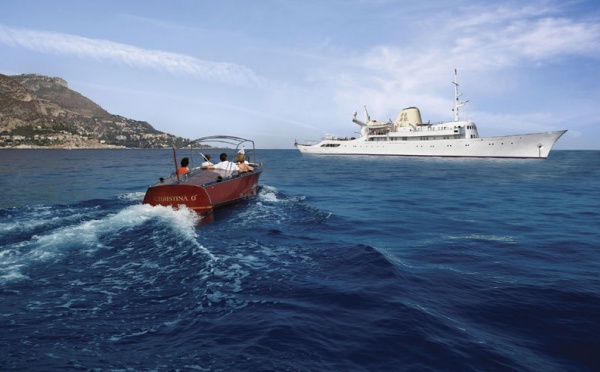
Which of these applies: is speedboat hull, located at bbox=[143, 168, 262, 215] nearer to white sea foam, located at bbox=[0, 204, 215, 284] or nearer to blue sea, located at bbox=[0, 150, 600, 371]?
white sea foam, located at bbox=[0, 204, 215, 284]

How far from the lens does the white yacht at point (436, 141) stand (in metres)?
63.1

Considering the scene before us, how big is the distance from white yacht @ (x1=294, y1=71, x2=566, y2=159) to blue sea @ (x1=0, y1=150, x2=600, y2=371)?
198 ft

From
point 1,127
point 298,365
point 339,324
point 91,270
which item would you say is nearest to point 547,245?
point 339,324

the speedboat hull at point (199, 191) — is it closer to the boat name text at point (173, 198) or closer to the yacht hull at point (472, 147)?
the boat name text at point (173, 198)

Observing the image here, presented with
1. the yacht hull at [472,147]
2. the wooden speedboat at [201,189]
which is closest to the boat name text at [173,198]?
the wooden speedboat at [201,189]

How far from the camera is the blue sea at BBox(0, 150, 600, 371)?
4.18 m

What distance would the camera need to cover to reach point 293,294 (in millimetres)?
6109

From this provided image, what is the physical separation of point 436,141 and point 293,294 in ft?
239

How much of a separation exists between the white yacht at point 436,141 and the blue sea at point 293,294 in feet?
198

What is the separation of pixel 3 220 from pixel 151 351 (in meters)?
12.2

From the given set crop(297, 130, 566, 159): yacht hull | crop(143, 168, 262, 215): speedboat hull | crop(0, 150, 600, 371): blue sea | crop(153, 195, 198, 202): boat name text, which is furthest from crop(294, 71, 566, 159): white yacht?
→ crop(153, 195, 198, 202): boat name text

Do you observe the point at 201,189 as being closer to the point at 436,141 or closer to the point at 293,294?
the point at 293,294

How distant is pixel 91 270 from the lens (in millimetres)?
7320

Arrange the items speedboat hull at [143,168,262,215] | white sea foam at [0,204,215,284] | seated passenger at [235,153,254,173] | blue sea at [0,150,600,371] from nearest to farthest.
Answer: blue sea at [0,150,600,371]
white sea foam at [0,204,215,284]
speedboat hull at [143,168,262,215]
seated passenger at [235,153,254,173]
